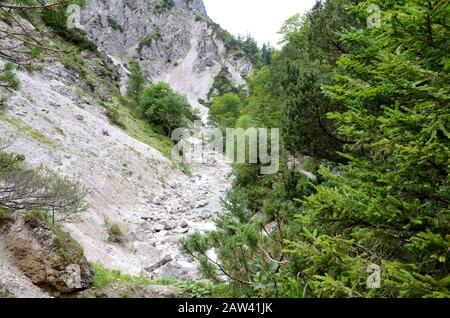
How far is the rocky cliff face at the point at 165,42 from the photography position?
9188 centimetres

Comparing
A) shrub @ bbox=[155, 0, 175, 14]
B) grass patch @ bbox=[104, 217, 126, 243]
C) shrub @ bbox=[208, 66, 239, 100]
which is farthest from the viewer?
shrub @ bbox=[155, 0, 175, 14]

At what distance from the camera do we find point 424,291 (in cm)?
313

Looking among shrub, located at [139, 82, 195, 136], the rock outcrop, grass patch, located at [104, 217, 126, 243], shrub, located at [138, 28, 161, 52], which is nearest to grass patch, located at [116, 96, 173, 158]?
shrub, located at [139, 82, 195, 136]

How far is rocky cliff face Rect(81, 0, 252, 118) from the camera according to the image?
3617 inches

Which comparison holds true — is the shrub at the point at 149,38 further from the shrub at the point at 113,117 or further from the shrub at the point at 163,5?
the shrub at the point at 113,117

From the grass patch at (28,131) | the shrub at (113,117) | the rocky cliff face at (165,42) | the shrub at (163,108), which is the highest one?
the rocky cliff face at (165,42)

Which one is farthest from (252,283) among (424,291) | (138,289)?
(138,289)

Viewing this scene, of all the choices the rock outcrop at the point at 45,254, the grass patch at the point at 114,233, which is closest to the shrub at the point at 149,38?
the grass patch at the point at 114,233

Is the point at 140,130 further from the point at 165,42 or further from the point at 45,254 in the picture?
the point at 165,42

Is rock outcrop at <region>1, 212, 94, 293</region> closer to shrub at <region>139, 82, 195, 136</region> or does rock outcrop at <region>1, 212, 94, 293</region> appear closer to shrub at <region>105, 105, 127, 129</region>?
shrub at <region>105, 105, 127, 129</region>

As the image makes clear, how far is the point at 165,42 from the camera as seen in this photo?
101312 millimetres

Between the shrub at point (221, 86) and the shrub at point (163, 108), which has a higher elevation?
the shrub at point (221, 86)

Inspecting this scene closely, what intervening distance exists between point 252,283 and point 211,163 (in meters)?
34.2

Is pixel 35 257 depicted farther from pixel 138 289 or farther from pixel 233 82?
pixel 233 82
